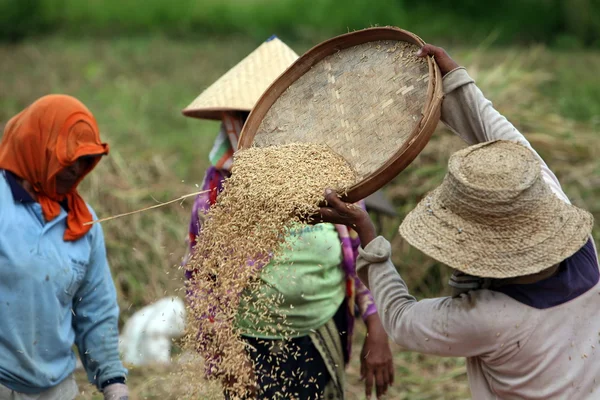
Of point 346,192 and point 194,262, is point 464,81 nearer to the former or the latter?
point 346,192

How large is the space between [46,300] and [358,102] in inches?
48.6

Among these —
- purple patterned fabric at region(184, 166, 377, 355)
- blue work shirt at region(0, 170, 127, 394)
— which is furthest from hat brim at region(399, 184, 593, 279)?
blue work shirt at region(0, 170, 127, 394)

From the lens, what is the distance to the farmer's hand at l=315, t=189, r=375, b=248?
2123 millimetres

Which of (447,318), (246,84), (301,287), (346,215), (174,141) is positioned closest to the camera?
(447,318)

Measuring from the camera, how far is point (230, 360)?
7.80 ft

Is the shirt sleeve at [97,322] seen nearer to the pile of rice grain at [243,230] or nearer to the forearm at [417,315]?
the pile of rice grain at [243,230]

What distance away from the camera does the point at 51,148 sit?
267cm

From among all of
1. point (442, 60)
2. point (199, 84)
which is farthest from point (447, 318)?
point (199, 84)

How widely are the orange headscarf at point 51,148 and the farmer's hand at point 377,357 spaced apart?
1103 mm

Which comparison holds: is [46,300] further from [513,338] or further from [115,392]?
[513,338]

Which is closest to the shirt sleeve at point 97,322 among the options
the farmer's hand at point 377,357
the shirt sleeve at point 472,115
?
the farmer's hand at point 377,357

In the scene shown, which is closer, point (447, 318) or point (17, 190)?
point (447, 318)

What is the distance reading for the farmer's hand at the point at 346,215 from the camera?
2.12 metres

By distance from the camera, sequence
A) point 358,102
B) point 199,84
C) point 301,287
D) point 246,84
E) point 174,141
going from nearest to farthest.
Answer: point 358,102, point 301,287, point 246,84, point 174,141, point 199,84
